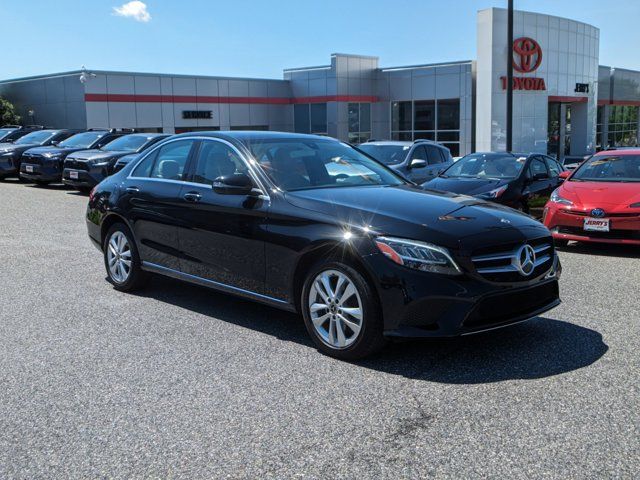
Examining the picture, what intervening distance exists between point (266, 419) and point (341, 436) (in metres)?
0.48

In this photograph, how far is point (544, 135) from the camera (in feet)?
112

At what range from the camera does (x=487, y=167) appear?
1270cm

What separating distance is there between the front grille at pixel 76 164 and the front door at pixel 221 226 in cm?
1150

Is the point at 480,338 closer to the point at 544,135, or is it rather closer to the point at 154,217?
the point at 154,217

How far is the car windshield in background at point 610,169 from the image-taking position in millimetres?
10211

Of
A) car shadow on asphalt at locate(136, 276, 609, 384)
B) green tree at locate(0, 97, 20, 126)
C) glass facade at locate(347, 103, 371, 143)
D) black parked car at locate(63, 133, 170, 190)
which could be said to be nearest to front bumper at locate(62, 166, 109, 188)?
black parked car at locate(63, 133, 170, 190)

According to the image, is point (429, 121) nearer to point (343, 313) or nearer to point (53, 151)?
point (53, 151)

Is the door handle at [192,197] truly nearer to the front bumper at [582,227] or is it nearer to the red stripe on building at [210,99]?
the front bumper at [582,227]

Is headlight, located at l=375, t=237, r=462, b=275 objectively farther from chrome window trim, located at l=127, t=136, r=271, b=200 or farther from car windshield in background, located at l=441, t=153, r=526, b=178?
car windshield in background, located at l=441, t=153, r=526, b=178

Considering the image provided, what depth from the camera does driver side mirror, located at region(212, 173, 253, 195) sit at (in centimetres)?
547

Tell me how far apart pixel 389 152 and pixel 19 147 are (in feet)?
41.1

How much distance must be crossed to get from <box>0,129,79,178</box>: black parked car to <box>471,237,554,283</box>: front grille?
19137 mm

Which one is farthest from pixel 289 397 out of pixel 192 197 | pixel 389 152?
pixel 389 152

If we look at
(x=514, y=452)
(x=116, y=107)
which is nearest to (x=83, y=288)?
(x=514, y=452)
